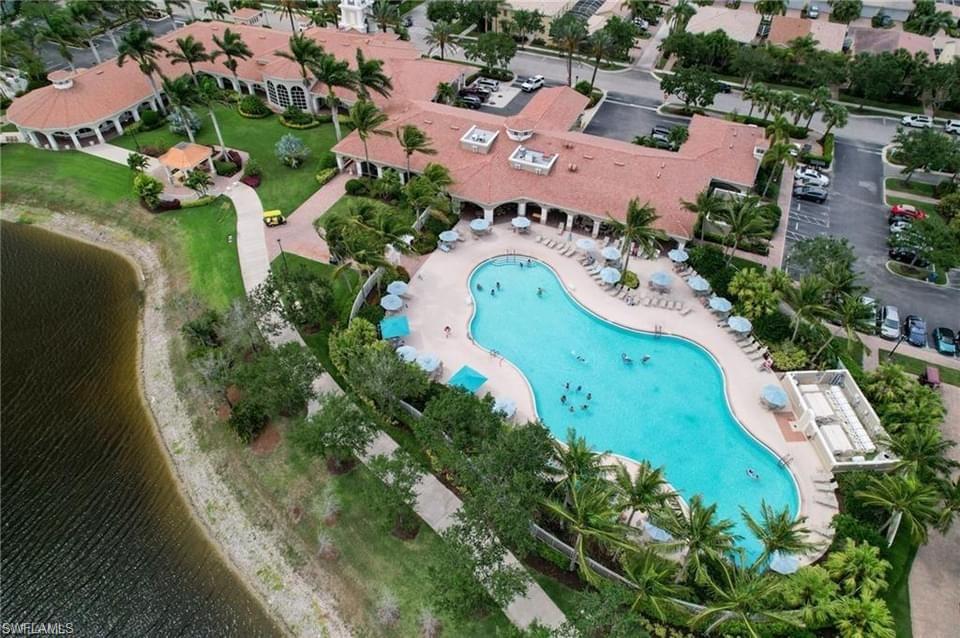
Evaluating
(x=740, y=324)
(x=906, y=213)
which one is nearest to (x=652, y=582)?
(x=740, y=324)

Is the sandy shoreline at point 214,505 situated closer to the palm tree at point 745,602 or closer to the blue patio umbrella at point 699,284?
the palm tree at point 745,602

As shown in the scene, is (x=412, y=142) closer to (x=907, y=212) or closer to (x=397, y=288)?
(x=397, y=288)

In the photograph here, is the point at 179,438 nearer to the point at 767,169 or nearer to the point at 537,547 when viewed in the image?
→ the point at 537,547

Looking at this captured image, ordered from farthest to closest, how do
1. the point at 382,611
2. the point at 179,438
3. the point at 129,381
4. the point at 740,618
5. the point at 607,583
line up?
the point at 129,381 < the point at 179,438 < the point at 382,611 < the point at 607,583 < the point at 740,618

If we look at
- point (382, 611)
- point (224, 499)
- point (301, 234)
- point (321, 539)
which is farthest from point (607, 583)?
point (301, 234)

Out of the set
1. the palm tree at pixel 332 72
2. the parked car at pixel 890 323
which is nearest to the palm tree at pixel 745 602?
the parked car at pixel 890 323

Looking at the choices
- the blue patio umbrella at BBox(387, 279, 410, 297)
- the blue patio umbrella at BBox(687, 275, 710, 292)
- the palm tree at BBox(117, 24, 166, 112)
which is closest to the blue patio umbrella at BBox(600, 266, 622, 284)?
the blue patio umbrella at BBox(687, 275, 710, 292)
